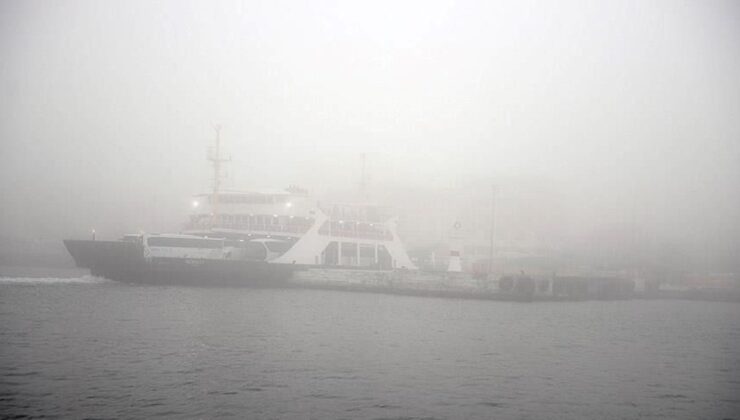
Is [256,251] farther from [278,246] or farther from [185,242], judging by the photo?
[185,242]

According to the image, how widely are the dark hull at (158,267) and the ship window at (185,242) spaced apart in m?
2.22

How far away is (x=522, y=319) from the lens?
3319 cm

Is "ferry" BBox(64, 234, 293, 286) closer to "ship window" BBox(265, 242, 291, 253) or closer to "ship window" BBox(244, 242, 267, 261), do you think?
"ship window" BBox(244, 242, 267, 261)

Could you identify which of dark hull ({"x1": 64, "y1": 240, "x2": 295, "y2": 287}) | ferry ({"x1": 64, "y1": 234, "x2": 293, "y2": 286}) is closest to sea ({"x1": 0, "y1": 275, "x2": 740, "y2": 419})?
dark hull ({"x1": 64, "y1": 240, "x2": 295, "y2": 287})

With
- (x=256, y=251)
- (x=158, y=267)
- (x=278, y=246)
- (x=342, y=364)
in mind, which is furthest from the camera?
(x=278, y=246)

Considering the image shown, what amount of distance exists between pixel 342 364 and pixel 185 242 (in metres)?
31.6

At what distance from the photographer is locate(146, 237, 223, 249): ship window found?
45469mm

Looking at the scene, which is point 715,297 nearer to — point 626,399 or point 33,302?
point 626,399

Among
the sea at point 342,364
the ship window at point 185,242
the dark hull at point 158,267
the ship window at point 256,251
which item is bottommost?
the sea at point 342,364

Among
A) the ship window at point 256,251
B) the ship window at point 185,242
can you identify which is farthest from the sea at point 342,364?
the ship window at point 256,251

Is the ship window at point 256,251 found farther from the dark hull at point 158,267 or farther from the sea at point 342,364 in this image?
the sea at point 342,364

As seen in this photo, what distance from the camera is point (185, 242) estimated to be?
155ft

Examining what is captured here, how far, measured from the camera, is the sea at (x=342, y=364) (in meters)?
13.8

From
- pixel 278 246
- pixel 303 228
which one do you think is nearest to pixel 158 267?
pixel 278 246
